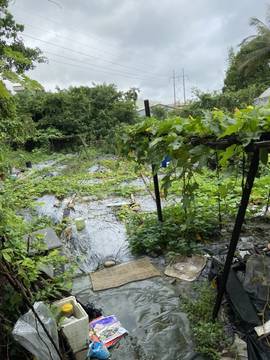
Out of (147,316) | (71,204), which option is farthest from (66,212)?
(147,316)

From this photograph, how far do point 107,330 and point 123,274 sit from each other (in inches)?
39.7

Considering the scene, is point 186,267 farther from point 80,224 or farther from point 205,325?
point 80,224

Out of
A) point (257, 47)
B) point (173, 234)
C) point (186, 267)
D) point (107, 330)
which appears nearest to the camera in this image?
point (107, 330)

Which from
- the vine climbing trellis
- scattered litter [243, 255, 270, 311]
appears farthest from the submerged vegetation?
scattered litter [243, 255, 270, 311]

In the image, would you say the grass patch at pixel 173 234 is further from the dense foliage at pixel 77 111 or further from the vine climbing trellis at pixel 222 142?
the dense foliage at pixel 77 111

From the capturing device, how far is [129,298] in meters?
2.98

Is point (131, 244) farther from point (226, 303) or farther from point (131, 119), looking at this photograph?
point (131, 119)

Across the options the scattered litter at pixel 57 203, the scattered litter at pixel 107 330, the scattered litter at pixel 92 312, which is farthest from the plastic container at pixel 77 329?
the scattered litter at pixel 57 203

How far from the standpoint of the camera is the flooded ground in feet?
7.55

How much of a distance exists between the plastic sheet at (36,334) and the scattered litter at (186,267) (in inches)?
71.9

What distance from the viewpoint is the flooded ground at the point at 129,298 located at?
2.30 m

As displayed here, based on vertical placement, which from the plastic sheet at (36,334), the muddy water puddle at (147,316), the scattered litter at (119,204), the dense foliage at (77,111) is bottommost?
the muddy water puddle at (147,316)

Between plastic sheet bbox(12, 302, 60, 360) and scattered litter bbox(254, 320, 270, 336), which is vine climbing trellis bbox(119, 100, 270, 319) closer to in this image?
scattered litter bbox(254, 320, 270, 336)

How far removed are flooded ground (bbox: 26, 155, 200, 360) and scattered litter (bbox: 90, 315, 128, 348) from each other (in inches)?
2.4
